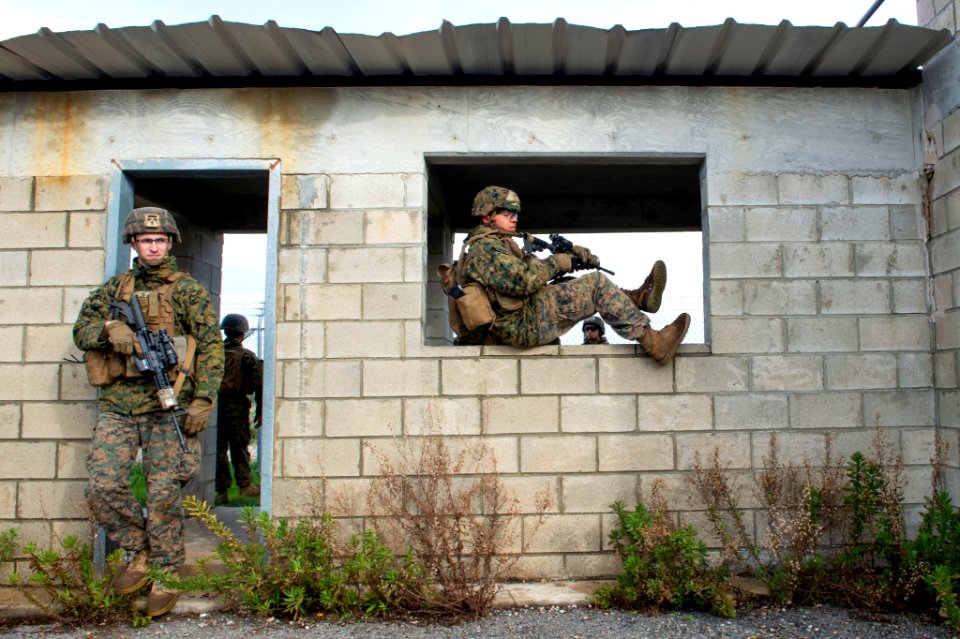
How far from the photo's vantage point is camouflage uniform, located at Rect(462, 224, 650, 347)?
430 cm

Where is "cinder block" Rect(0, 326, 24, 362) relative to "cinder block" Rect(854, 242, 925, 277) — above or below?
below

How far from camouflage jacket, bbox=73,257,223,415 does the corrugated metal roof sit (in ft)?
3.98

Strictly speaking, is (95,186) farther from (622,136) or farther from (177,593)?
(622,136)

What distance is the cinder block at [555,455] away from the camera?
434 centimetres

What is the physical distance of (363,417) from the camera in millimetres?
4340

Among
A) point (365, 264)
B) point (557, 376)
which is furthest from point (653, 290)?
point (365, 264)

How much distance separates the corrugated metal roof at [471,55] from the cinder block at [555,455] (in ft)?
7.18

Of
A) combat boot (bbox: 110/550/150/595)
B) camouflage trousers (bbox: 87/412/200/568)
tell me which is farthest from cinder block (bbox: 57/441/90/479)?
combat boot (bbox: 110/550/150/595)

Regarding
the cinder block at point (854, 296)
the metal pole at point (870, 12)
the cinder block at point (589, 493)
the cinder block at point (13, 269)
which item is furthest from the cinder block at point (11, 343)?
the metal pole at point (870, 12)

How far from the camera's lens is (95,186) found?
4520mm

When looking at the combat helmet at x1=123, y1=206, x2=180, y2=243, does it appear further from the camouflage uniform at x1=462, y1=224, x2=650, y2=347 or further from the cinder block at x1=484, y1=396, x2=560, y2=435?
the cinder block at x1=484, y1=396, x2=560, y2=435

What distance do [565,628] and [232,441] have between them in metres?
4.50

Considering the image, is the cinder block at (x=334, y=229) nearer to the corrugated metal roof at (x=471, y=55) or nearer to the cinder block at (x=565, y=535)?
the corrugated metal roof at (x=471, y=55)

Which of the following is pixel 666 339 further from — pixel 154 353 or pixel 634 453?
pixel 154 353
